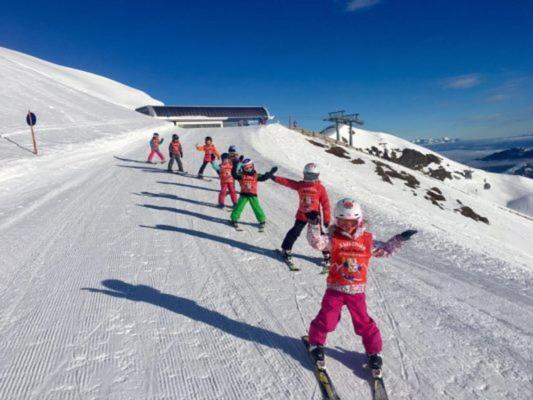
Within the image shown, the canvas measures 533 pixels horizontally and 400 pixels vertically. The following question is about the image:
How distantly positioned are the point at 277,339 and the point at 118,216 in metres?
6.09

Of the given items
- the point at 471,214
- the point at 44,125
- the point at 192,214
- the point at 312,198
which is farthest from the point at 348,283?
the point at 44,125

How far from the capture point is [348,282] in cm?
345

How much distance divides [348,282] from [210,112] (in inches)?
2770

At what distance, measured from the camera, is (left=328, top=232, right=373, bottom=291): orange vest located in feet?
11.4

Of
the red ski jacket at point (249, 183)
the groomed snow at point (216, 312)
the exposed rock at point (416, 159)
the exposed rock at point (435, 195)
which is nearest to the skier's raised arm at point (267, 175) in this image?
the red ski jacket at point (249, 183)

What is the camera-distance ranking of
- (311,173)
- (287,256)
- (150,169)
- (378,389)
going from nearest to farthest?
(378,389) < (311,173) < (287,256) < (150,169)

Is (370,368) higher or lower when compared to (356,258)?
lower

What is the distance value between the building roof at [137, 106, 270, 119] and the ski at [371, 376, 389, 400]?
6709 centimetres

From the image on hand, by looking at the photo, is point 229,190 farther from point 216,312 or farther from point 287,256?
point 216,312

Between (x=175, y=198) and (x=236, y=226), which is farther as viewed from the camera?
(x=175, y=198)

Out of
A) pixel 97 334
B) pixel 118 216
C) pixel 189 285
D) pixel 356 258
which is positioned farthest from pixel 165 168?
pixel 356 258

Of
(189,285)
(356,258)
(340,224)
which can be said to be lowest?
(189,285)

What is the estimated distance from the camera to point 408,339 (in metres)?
3.93

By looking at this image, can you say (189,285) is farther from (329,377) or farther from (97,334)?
(329,377)
